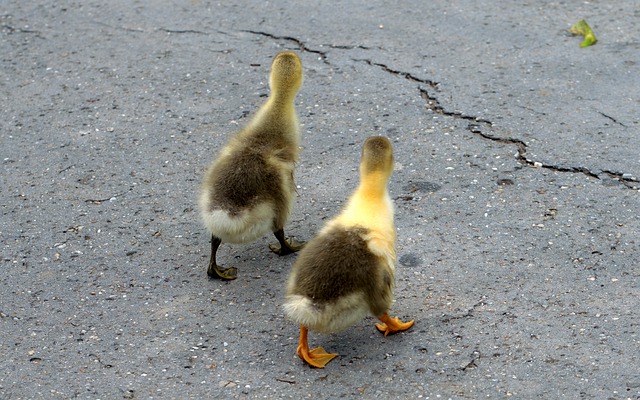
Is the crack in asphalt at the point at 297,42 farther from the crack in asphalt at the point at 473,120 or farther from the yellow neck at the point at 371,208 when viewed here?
the yellow neck at the point at 371,208

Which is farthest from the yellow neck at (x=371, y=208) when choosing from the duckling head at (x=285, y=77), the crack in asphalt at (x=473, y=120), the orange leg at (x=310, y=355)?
the crack in asphalt at (x=473, y=120)

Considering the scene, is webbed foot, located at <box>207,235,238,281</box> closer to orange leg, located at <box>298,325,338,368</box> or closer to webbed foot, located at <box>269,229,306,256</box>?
webbed foot, located at <box>269,229,306,256</box>

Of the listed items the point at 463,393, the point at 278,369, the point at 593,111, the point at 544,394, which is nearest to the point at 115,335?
the point at 278,369

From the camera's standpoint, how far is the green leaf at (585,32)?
24.9 ft

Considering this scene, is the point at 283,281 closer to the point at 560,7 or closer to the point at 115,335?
the point at 115,335

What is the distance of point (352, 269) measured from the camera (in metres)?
4.35

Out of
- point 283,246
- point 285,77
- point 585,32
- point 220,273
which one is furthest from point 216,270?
point 585,32

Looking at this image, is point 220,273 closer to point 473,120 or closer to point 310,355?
point 310,355

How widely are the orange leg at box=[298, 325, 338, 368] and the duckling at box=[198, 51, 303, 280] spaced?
81cm

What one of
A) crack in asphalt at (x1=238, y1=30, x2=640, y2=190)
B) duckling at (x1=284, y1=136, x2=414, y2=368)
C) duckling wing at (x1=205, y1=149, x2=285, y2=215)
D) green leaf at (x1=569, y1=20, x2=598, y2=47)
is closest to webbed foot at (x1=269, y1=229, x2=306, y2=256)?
duckling wing at (x1=205, y1=149, x2=285, y2=215)

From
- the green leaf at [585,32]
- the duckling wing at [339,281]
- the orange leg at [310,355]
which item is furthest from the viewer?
the green leaf at [585,32]

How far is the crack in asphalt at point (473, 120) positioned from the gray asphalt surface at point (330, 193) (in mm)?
19

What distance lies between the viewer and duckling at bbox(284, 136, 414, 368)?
4.33m

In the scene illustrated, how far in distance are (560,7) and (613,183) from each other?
2.92 meters
